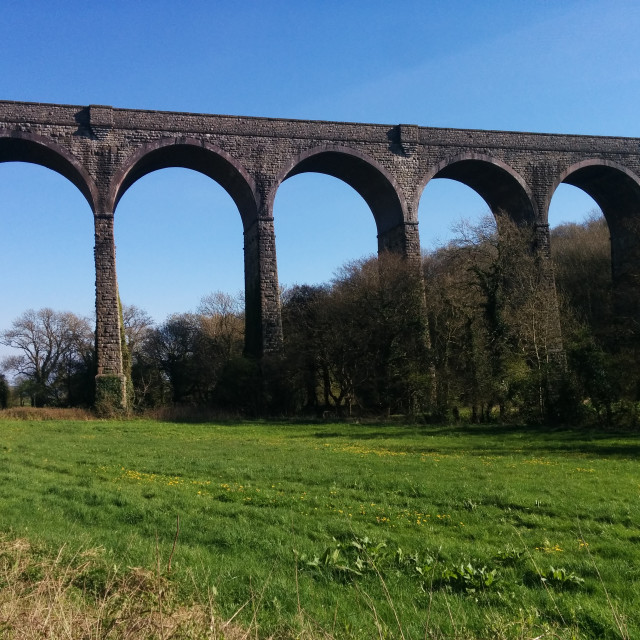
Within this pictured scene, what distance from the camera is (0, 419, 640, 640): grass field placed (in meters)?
3.56

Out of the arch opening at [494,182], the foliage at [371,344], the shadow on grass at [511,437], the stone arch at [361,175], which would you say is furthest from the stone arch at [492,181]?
the shadow on grass at [511,437]

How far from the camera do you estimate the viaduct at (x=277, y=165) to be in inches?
935

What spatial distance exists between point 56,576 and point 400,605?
193cm

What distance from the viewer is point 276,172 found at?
25766mm

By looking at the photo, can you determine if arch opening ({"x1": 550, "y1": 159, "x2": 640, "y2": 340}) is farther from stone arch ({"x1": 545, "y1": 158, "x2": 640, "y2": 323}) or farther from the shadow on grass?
the shadow on grass

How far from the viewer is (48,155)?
2414 cm

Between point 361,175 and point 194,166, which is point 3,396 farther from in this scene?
point 361,175

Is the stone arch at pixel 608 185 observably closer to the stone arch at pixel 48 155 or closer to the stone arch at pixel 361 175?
the stone arch at pixel 361 175

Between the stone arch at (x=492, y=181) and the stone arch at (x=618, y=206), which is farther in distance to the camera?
the stone arch at (x=618, y=206)

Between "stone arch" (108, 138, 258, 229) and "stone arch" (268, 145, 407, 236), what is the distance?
1335 millimetres

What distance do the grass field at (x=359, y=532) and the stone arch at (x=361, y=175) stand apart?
1581 centimetres

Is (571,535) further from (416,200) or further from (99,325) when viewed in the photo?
(416,200)

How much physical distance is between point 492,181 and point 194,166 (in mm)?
12815

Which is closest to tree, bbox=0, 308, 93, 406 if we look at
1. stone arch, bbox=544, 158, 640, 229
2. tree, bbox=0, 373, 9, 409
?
tree, bbox=0, 373, 9, 409
